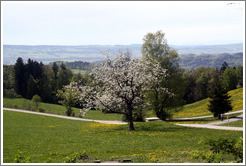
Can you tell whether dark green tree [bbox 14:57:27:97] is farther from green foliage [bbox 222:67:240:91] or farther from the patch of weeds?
the patch of weeds

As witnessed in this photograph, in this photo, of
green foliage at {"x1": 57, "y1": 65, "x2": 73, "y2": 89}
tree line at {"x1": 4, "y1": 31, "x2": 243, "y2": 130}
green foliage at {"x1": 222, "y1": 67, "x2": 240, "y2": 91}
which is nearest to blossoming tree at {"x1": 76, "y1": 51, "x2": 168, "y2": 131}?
tree line at {"x1": 4, "y1": 31, "x2": 243, "y2": 130}

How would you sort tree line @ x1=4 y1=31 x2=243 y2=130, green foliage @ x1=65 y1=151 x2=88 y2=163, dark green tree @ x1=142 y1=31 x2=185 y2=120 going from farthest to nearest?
1. dark green tree @ x1=142 y1=31 x2=185 y2=120
2. tree line @ x1=4 y1=31 x2=243 y2=130
3. green foliage @ x1=65 y1=151 x2=88 y2=163

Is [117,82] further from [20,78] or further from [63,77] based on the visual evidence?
[20,78]

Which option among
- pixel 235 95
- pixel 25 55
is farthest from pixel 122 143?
pixel 25 55

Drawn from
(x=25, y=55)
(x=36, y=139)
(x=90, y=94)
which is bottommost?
(x=36, y=139)

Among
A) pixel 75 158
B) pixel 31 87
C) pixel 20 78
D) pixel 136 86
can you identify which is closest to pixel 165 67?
pixel 136 86

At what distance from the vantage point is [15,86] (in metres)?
80.1

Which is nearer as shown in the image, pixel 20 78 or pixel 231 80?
pixel 20 78

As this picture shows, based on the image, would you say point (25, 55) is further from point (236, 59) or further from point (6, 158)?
point (236, 59)

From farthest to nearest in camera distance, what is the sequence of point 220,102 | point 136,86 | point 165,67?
point 220,102
point 165,67
point 136,86

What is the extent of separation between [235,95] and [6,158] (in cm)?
5093

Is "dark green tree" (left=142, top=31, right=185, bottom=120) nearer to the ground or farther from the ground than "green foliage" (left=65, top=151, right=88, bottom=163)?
farther from the ground

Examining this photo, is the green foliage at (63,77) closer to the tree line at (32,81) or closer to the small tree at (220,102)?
the tree line at (32,81)

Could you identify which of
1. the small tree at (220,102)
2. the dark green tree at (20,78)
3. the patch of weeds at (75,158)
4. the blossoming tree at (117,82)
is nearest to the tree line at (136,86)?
the blossoming tree at (117,82)
